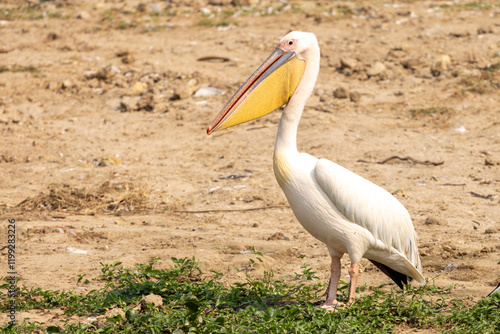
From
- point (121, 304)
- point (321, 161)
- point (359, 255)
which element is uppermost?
point (321, 161)

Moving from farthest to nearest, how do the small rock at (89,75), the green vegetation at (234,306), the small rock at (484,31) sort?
the small rock at (484,31), the small rock at (89,75), the green vegetation at (234,306)

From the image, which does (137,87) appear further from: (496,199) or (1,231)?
(496,199)

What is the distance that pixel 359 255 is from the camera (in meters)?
4.08

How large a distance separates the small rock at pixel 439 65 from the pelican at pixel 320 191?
6.17m

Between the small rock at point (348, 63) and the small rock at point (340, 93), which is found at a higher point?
the small rock at point (348, 63)

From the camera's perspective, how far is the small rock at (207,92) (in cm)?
992

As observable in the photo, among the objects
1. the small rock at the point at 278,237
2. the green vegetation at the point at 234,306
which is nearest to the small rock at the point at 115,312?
the green vegetation at the point at 234,306

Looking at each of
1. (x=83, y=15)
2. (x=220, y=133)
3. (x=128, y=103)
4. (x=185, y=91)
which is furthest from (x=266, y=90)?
(x=83, y=15)

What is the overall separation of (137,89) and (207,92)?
1.19 meters

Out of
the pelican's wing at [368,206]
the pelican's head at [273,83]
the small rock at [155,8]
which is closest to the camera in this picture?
the pelican's wing at [368,206]

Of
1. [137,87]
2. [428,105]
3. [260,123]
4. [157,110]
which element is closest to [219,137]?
[260,123]

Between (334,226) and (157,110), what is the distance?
6.19 meters

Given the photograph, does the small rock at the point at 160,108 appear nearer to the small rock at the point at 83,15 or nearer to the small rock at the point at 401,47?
the small rock at the point at 401,47

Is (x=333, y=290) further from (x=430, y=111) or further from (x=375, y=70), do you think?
(x=375, y=70)
